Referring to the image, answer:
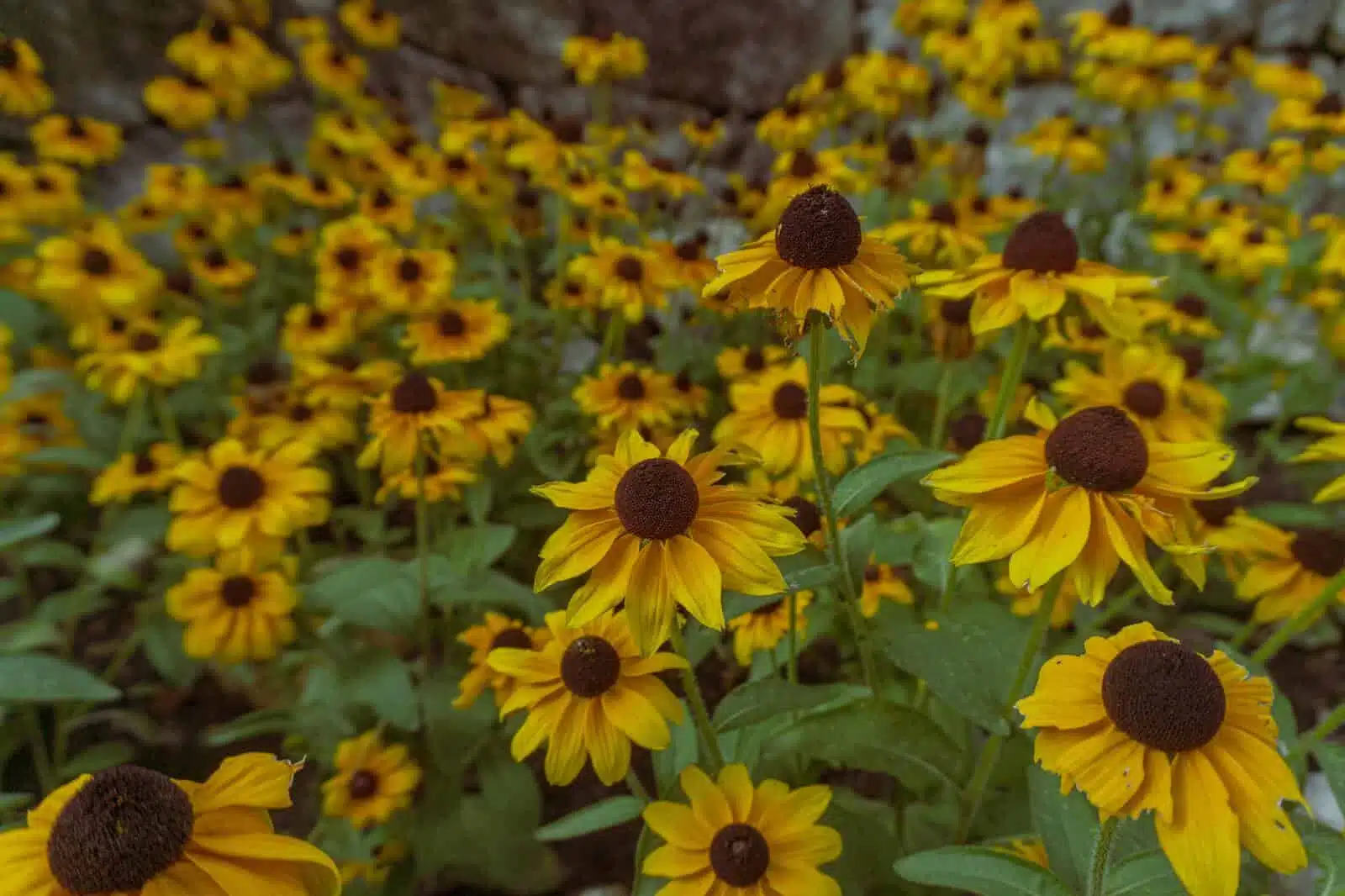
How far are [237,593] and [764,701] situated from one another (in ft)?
3.29

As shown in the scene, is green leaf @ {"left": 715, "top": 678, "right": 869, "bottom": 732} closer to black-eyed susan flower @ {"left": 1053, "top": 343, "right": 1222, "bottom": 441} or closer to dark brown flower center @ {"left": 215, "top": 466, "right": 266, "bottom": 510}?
black-eyed susan flower @ {"left": 1053, "top": 343, "right": 1222, "bottom": 441}

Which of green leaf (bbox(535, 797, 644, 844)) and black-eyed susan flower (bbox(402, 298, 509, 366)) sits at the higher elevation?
black-eyed susan flower (bbox(402, 298, 509, 366))

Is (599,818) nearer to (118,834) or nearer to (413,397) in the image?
(118,834)

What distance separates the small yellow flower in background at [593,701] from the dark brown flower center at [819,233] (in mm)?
439

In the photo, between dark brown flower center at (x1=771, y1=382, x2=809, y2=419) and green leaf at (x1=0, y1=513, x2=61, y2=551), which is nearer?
green leaf at (x1=0, y1=513, x2=61, y2=551)

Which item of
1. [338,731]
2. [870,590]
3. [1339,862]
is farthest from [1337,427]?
[338,731]

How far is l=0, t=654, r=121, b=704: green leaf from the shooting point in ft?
3.66

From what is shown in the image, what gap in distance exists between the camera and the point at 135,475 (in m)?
1.90

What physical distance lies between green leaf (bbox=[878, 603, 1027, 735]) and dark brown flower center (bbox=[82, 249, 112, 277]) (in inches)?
82.7

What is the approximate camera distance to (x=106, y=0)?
323 centimetres

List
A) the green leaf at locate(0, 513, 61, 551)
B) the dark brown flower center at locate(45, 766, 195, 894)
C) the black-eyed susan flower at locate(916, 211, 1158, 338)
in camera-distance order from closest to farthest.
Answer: the dark brown flower center at locate(45, 766, 195, 894) → the black-eyed susan flower at locate(916, 211, 1158, 338) → the green leaf at locate(0, 513, 61, 551)

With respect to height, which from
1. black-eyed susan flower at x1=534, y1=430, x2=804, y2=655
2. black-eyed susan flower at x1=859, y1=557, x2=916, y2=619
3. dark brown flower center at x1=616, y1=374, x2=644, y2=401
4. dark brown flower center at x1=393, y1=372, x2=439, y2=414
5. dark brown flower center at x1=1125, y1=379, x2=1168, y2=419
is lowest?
black-eyed susan flower at x1=859, y1=557, x2=916, y2=619

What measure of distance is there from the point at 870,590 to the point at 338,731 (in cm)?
104

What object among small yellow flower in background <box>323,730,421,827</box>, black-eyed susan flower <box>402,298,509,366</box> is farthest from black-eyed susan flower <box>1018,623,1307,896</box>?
black-eyed susan flower <box>402,298,509,366</box>
